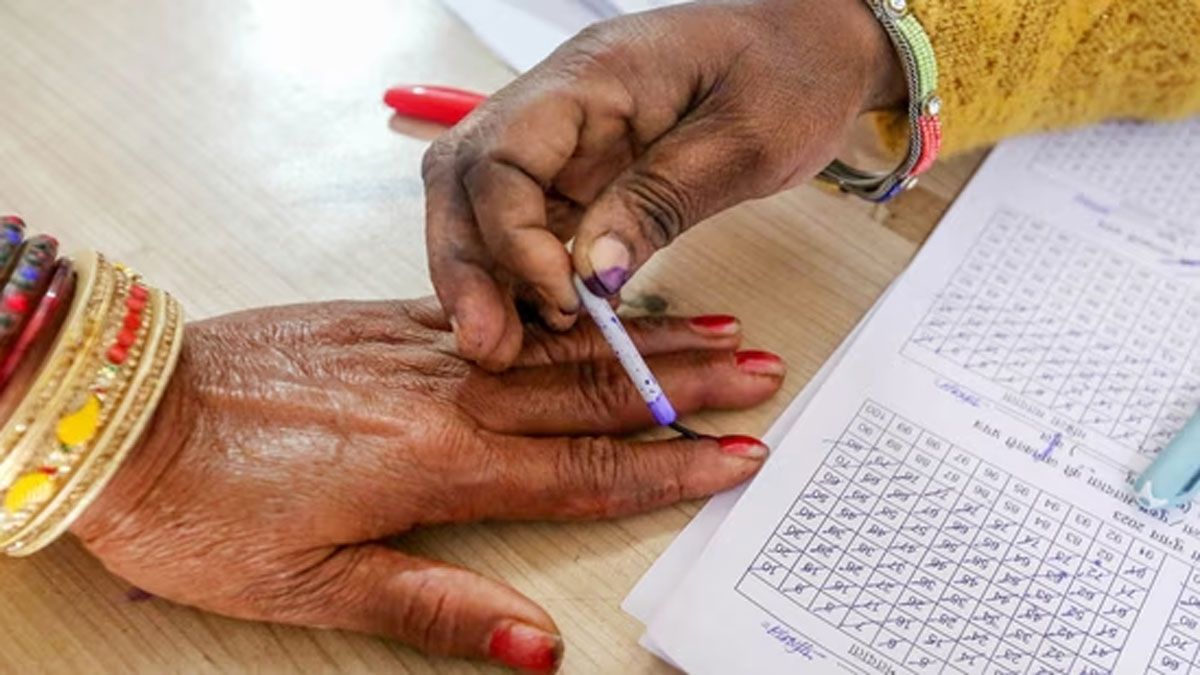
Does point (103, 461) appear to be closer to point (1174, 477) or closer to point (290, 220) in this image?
point (290, 220)

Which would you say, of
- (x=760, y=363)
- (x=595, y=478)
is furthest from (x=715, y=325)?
(x=595, y=478)

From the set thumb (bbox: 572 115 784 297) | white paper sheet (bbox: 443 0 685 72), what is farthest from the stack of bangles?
white paper sheet (bbox: 443 0 685 72)

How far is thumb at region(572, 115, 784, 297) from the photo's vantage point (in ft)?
1.97

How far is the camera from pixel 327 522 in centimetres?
59

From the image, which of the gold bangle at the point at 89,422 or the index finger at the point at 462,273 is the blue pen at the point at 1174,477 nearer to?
the index finger at the point at 462,273

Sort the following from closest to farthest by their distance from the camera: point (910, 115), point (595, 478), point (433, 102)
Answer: point (595, 478), point (910, 115), point (433, 102)

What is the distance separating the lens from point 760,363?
700 mm

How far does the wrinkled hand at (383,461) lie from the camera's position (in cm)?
58

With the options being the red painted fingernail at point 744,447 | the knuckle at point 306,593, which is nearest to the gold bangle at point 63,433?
the knuckle at point 306,593

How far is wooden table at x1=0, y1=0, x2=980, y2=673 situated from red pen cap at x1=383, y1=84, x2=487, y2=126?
0.02 meters

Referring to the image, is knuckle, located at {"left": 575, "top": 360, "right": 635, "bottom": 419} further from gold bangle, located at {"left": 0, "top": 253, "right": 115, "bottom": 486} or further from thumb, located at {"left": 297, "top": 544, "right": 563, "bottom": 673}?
gold bangle, located at {"left": 0, "top": 253, "right": 115, "bottom": 486}

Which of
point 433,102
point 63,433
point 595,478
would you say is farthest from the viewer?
point 433,102

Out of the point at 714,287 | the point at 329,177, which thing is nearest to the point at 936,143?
the point at 714,287

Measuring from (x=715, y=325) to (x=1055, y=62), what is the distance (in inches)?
12.3
